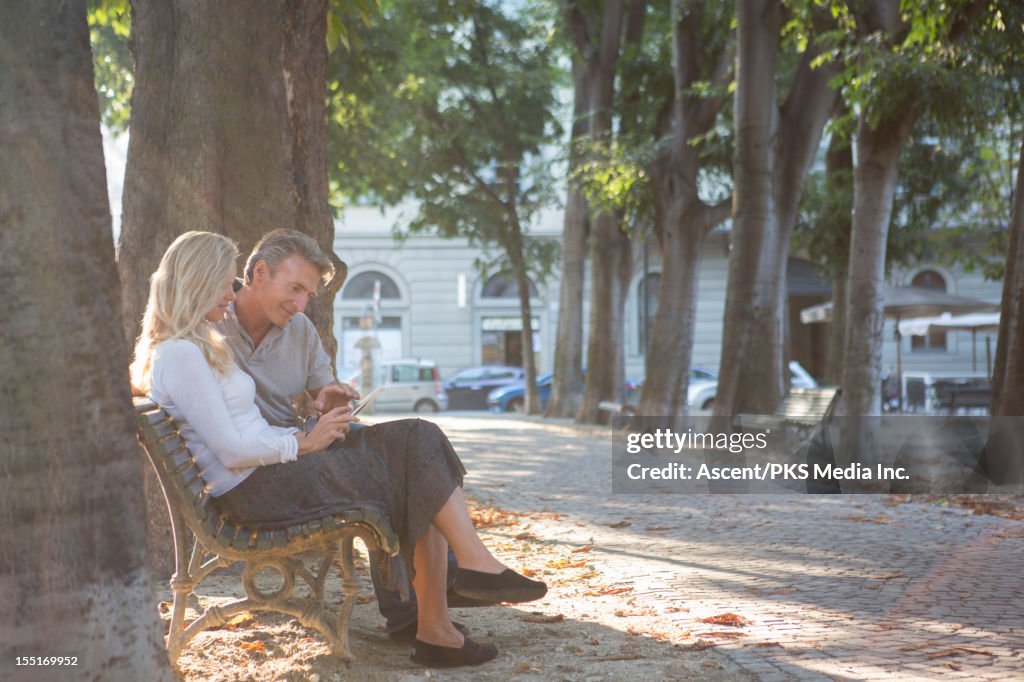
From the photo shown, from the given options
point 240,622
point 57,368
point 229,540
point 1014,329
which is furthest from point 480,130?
point 57,368

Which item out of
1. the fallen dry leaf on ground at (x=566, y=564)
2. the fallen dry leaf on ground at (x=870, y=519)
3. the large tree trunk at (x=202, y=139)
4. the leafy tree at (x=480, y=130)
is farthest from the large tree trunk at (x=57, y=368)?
the leafy tree at (x=480, y=130)

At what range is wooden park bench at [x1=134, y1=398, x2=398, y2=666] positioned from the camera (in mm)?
3883

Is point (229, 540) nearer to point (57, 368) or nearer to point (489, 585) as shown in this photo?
point (489, 585)

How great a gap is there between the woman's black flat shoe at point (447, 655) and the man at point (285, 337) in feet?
0.76

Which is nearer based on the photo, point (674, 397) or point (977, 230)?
point (674, 397)

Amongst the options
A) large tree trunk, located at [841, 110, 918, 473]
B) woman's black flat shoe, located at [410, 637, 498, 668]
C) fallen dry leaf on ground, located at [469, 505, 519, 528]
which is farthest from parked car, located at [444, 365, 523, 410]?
woman's black flat shoe, located at [410, 637, 498, 668]

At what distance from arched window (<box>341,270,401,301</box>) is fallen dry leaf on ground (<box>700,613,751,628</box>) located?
38981 millimetres

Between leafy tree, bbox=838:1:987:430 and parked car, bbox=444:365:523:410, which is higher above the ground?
leafy tree, bbox=838:1:987:430

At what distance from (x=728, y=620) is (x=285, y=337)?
80.7 inches

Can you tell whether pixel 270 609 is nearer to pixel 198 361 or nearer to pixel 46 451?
pixel 198 361

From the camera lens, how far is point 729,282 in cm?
1386

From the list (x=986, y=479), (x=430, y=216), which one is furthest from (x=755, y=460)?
(x=430, y=216)

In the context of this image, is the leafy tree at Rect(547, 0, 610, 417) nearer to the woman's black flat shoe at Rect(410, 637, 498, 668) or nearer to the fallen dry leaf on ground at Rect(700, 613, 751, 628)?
the fallen dry leaf on ground at Rect(700, 613, 751, 628)

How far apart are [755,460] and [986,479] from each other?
308 centimetres
